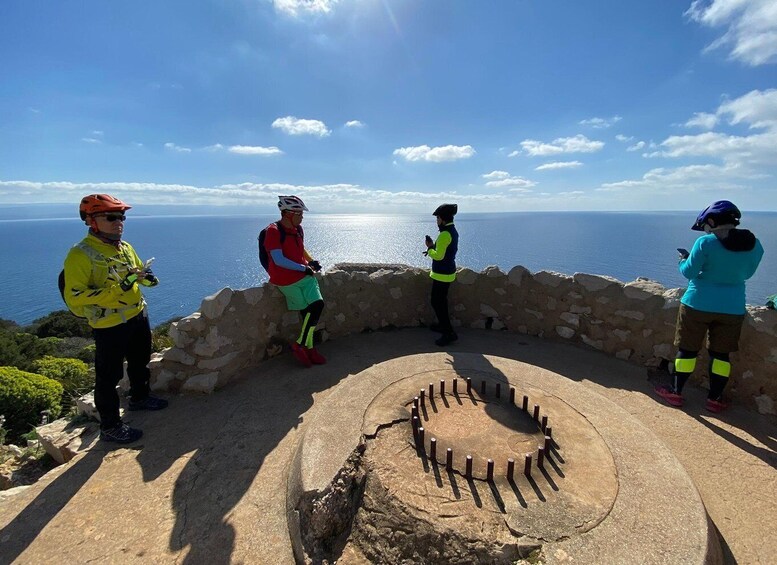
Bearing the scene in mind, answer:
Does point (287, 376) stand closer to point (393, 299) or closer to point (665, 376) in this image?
point (393, 299)

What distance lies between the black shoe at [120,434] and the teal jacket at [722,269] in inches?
251

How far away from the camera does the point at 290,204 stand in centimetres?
506

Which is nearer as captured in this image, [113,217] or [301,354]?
[113,217]

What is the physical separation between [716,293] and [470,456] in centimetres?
367

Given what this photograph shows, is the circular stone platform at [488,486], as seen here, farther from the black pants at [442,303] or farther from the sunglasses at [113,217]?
the sunglasses at [113,217]

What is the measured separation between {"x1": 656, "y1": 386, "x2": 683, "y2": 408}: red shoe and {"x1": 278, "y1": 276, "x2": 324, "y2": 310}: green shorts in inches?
186

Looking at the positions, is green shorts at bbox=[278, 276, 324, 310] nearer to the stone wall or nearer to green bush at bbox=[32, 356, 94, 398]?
the stone wall

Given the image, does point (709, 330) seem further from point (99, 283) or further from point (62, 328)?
point (62, 328)

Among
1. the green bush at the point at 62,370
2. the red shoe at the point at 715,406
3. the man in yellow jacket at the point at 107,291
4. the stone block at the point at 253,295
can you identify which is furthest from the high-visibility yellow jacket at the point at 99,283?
the green bush at the point at 62,370

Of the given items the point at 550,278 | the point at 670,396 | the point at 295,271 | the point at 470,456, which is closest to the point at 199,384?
the point at 295,271

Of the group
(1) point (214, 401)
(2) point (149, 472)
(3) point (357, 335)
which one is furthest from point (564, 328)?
(2) point (149, 472)

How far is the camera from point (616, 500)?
255 centimetres

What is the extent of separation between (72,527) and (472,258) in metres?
57.2

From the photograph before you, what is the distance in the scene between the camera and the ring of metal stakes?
2.69m
